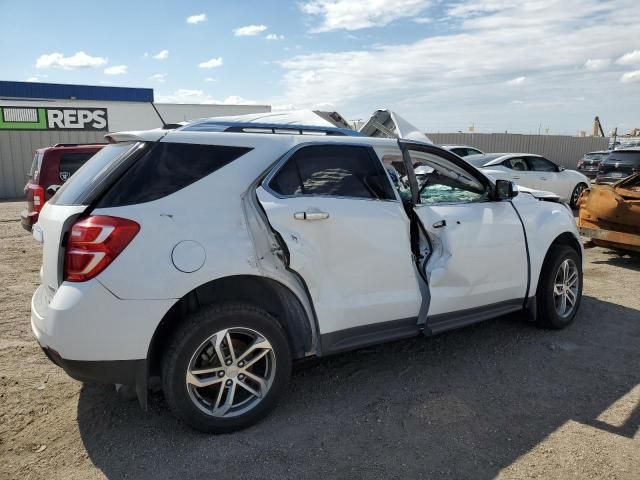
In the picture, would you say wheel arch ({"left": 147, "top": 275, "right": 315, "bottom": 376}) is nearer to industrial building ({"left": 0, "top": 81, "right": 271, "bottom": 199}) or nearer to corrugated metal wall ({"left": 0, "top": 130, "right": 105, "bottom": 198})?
industrial building ({"left": 0, "top": 81, "right": 271, "bottom": 199})

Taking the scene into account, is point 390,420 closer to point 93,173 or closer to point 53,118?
point 93,173

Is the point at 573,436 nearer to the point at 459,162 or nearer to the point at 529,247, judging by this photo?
the point at 529,247

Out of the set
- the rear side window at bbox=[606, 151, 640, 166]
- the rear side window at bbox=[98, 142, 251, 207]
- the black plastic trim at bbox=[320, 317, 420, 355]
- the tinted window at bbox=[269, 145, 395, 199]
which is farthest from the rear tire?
the rear side window at bbox=[606, 151, 640, 166]

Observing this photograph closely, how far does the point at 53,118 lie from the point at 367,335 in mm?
21213

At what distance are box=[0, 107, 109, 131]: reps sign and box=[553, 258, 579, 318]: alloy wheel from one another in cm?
2052

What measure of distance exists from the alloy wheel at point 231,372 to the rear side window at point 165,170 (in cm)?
89

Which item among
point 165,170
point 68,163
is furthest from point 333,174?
point 68,163

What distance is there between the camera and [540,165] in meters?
13.2

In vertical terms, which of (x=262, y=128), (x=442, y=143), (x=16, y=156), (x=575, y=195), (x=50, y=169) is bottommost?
(x=575, y=195)

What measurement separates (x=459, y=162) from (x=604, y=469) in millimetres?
2389

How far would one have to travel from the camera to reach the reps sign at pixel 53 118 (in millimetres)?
19500

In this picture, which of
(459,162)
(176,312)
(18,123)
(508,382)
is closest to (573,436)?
(508,382)

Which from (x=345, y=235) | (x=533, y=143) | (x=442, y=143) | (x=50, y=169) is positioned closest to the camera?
(x=345, y=235)

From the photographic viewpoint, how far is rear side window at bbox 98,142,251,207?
2869mm
